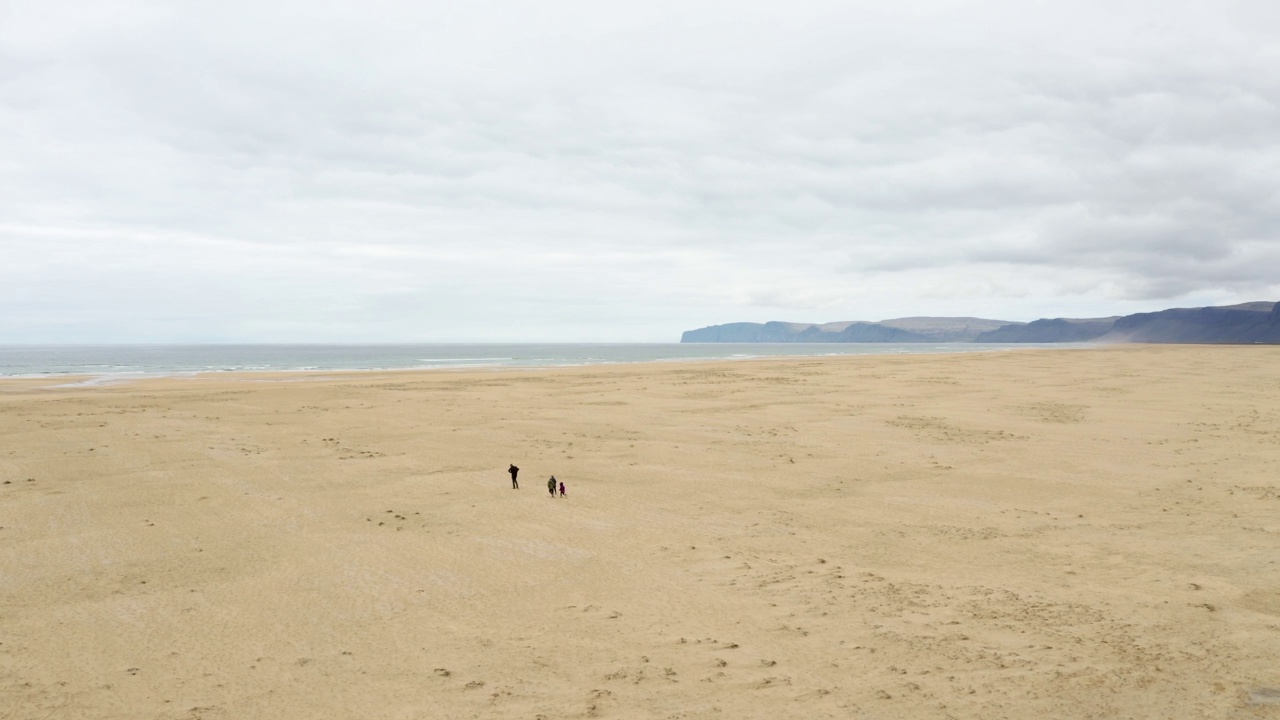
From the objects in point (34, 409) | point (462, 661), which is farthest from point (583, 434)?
point (34, 409)

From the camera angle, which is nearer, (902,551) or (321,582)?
(321,582)

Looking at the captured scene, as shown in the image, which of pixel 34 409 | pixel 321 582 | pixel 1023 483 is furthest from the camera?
pixel 34 409

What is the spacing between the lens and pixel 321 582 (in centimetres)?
845

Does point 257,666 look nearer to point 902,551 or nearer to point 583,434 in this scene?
point 902,551

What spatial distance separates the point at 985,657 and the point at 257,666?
6362 millimetres

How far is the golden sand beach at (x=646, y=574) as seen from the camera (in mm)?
5895

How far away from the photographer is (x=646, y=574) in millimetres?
8641

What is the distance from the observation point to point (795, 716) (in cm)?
546

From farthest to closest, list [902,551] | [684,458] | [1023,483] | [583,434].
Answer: [583,434] < [684,458] < [1023,483] < [902,551]

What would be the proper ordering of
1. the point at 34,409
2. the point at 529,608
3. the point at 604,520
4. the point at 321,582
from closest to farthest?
the point at 529,608
the point at 321,582
the point at 604,520
the point at 34,409

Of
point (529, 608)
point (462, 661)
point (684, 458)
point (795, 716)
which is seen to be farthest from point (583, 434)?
point (795, 716)

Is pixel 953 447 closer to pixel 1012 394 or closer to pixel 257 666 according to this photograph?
pixel 1012 394

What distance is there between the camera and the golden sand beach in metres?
5.89

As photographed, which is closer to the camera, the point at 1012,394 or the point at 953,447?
the point at 953,447
